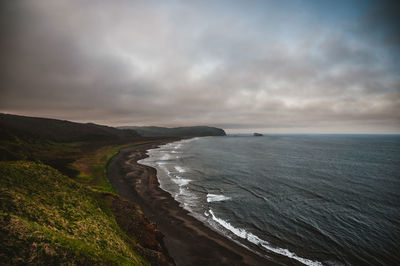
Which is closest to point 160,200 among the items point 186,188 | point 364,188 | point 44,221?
point 186,188

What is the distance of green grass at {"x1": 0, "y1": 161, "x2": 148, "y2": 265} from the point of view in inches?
303

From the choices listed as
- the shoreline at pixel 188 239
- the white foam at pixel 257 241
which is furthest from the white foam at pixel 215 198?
the white foam at pixel 257 241

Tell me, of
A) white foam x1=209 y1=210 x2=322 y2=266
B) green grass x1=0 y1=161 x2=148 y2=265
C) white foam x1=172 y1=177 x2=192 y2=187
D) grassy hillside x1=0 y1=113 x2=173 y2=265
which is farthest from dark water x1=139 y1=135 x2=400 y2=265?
green grass x1=0 y1=161 x2=148 y2=265

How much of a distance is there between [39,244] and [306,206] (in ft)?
112

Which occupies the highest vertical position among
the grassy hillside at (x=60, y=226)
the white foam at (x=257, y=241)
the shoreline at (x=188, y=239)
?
the grassy hillside at (x=60, y=226)

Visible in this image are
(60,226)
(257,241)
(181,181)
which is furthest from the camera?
(181,181)

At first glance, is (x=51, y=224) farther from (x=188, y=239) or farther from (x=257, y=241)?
(x=257, y=241)

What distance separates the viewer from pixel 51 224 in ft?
33.6

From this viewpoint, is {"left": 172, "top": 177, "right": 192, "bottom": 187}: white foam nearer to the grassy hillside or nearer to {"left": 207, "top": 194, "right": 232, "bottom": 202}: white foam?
{"left": 207, "top": 194, "right": 232, "bottom": 202}: white foam

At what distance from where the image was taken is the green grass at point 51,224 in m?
7.69

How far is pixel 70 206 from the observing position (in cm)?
1383

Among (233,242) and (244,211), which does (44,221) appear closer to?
(233,242)

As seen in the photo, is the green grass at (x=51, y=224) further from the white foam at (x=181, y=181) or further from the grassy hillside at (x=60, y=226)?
the white foam at (x=181, y=181)

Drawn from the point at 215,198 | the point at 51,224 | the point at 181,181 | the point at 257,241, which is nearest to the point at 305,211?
the point at 257,241
